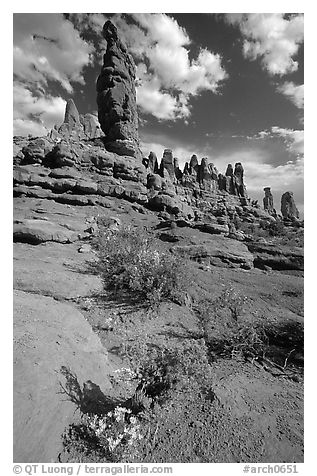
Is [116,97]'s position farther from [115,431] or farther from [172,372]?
[115,431]

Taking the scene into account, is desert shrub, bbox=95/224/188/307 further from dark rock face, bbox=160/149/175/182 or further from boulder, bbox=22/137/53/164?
dark rock face, bbox=160/149/175/182

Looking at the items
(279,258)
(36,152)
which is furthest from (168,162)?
(279,258)

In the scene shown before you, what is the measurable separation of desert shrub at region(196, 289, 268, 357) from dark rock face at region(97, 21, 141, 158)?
3622cm

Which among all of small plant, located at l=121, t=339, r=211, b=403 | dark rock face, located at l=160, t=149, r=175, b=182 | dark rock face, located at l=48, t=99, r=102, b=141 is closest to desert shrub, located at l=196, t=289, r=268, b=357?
small plant, located at l=121, t=339, r=211, b=403

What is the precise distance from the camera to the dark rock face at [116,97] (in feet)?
132

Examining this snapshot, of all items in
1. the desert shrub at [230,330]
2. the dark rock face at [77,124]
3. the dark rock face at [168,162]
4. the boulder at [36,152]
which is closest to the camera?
the desert shrub at [230,330]

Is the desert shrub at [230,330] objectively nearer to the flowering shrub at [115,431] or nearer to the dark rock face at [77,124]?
the flowering shrub at [115,431]

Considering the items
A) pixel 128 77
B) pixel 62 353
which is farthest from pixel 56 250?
pixel 128 77

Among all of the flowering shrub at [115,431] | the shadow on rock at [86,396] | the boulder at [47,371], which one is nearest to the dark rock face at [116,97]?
the boulder at [47,371]

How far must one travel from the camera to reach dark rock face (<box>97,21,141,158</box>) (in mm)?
40250

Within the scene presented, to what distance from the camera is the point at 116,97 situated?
41094 millimetres

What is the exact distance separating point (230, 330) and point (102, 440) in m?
3.91

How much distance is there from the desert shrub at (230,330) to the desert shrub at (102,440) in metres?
2.62
